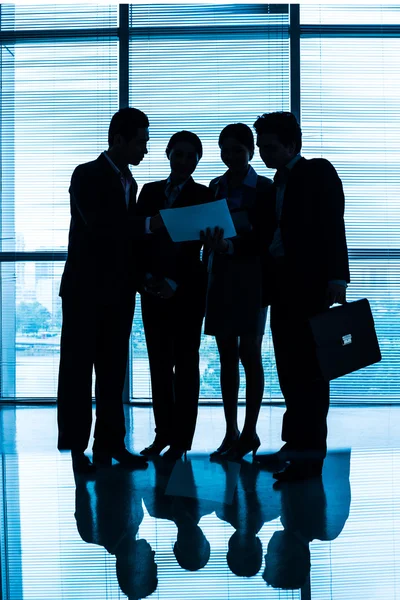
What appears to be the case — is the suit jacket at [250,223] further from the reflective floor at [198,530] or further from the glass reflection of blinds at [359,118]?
the glass reflection of blinds at [359,118]

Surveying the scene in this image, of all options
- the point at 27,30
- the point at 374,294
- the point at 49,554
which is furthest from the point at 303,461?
the point at 27,30

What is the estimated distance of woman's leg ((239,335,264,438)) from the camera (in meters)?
3.03

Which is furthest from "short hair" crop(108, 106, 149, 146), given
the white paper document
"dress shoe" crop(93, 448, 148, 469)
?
"dress shoe" crop(93, 448, 148, 469)

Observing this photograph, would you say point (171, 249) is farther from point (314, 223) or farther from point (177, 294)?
point (314, 223)

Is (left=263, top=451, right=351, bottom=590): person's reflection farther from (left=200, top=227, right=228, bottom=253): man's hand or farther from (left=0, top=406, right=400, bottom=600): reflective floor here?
(left=200, top=227, right=228, bottom=253): man's hand

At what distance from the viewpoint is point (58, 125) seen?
478 cm

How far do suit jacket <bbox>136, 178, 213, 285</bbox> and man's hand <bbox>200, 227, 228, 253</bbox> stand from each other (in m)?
0.18

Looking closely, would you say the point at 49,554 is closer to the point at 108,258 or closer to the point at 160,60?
the point at 108,258

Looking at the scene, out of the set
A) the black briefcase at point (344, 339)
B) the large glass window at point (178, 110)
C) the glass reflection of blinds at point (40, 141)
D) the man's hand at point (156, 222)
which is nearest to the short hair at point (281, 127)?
the man's hand at point (156, 222)

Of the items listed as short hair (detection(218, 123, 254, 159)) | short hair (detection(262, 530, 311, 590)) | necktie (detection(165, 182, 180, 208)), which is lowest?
short hair (detection(262, 530, 311, 590))

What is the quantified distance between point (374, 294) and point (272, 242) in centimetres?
216

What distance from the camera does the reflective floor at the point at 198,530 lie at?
1651 mm

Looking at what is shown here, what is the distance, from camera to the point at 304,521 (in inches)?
82.4

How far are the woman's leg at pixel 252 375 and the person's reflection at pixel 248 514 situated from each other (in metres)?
0.23
